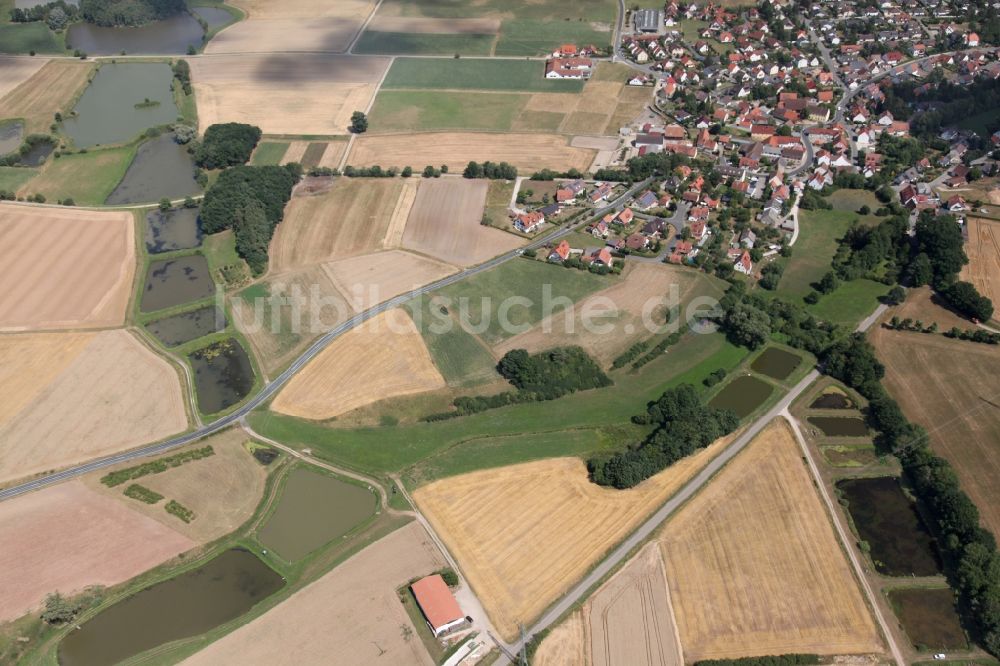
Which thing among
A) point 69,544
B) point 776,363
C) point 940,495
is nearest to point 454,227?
point 776,363

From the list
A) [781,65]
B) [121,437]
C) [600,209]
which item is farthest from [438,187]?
[781,65]

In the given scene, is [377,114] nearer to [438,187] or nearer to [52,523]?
[438,187]

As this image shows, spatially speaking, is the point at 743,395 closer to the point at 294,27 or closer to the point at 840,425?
the point at 840,425

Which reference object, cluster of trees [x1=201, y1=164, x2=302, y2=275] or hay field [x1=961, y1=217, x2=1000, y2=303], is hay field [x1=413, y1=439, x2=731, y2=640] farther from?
cluster of trees [x1=201, y1=164, x2=302, y2=275]

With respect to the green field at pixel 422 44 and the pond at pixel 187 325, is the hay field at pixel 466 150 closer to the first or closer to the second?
the green field at pixel 422 44

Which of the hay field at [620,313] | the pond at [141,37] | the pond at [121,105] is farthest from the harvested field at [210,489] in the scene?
the pond at [141,37]

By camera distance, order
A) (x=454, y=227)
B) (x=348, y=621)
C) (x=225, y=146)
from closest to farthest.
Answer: (x=348, y=621) < (x=454, y=227) < (x=225, y=146)
